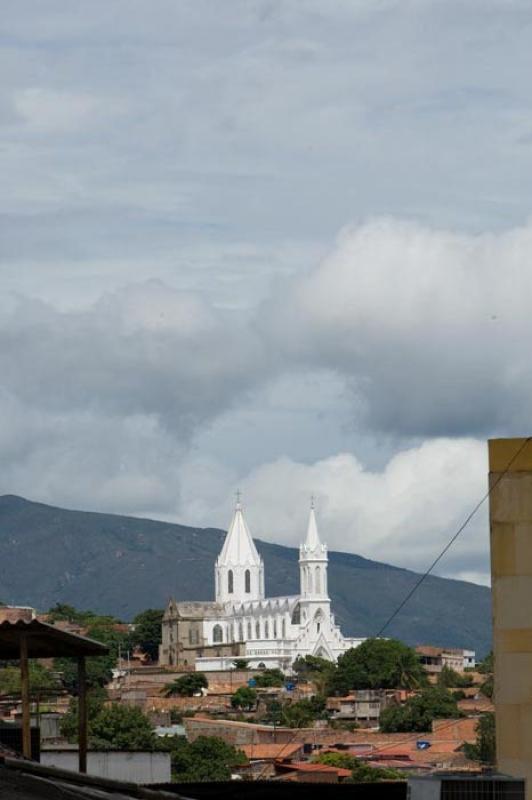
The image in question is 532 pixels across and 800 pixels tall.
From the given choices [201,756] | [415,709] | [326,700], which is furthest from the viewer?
[326,700]

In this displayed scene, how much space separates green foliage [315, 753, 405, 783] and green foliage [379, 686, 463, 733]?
50386 millimetres

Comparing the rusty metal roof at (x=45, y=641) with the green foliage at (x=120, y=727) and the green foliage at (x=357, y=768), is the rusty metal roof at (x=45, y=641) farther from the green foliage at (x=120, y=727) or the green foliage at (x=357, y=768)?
the green foliage at (x=120, y=727)

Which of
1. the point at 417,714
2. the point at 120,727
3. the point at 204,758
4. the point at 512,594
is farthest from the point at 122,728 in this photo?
the point at 512,594

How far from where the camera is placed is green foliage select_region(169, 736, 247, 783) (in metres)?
104

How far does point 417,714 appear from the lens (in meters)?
167

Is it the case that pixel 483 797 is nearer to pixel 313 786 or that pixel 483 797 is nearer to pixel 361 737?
pixel 313 786

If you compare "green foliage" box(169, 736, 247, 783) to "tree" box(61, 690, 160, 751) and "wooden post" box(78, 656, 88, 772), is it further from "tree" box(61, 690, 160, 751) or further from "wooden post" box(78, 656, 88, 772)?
"wooden post" box(78, 656, 88, 772)

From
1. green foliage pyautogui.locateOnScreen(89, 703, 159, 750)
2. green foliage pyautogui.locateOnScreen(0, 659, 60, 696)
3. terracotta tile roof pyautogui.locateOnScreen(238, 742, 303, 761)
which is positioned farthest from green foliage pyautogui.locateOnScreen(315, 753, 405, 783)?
green foliage pyautogui.locateOnScreen(0, 659, 60, 696)

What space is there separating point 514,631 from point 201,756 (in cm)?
9738

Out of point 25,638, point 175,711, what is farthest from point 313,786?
point 175,711

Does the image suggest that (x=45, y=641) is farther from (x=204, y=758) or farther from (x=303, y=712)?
(x=303, y=712)

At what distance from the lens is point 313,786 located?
60.1 feet

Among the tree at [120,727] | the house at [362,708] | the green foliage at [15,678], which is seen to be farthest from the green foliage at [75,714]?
the house at [362,708]

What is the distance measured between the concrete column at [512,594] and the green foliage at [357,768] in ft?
222
